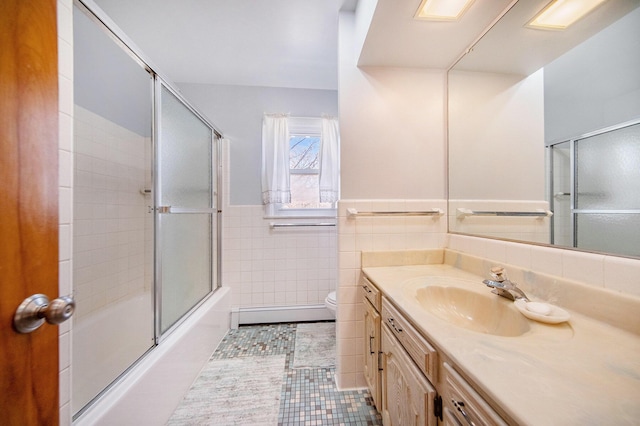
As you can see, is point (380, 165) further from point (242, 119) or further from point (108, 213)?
point (108, 213)

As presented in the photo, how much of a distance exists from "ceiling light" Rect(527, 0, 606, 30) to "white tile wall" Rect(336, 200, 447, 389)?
3.19ft

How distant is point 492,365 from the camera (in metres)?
0.46

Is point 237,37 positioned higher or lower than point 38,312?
higher

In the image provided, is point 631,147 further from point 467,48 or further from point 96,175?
point 96,175

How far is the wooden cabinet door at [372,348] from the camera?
3.52 feet

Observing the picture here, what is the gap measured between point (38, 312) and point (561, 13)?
1891 mm

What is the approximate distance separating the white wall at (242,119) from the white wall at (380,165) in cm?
109

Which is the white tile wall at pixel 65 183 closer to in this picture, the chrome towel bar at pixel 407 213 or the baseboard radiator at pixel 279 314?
the chrome towel bar at pixel 407 213

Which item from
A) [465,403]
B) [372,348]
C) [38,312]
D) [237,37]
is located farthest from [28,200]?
[237,37]

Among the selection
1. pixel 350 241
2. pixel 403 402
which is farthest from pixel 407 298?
pixel 350 241

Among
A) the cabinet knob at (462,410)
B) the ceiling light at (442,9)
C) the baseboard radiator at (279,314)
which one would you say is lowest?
the baseboard radiator at (279,314)

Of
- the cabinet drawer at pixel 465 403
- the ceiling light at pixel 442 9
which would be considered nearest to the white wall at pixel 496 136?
the ceiling light at pixel 442 9

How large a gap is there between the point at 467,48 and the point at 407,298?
142cm

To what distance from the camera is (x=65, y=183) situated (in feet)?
2.37
